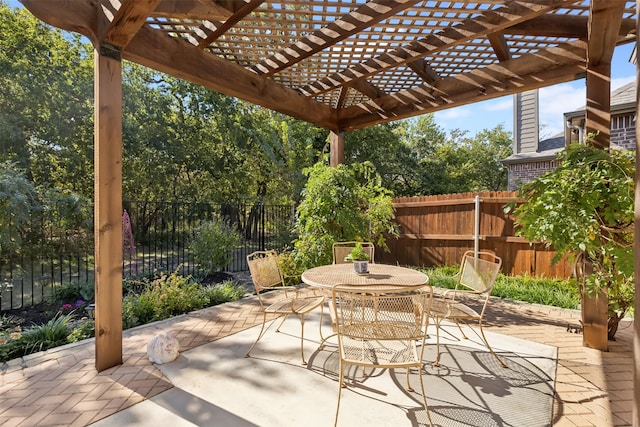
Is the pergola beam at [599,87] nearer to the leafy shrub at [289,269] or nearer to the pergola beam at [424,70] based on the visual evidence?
the pergola beam at [424,70]

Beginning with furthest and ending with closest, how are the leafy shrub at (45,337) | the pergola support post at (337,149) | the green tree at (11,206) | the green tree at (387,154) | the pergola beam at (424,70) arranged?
the green tree at (387,154) < the pergola support post at (337,149) < the green tree at (11,206) < the pergola beam at (424,70) < the leafy shrub at (45,337)

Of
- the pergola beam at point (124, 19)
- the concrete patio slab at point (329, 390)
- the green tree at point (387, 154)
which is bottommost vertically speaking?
the concrete patio slab at point (329, 390)

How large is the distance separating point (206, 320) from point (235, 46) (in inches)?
109

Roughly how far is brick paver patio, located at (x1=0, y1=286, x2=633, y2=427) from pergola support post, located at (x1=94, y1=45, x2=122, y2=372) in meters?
0.24

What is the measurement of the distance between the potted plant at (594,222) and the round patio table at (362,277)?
117 cm

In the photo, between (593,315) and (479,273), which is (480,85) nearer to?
(479,273)

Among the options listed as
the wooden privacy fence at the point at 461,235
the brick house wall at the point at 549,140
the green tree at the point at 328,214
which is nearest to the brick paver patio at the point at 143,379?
the green tree at the point at 328,214

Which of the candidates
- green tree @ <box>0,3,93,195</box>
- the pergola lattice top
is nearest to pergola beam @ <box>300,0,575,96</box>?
the pergola lattice top

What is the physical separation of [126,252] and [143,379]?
383 cm

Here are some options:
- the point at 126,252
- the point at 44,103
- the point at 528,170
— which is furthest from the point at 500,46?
the point at 44,103

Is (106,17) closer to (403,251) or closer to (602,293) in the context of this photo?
(602,293)

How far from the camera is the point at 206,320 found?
11.3ft

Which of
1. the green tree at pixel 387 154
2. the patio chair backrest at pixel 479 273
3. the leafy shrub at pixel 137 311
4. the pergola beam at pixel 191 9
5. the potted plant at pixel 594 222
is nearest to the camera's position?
the pergola beam at pixel 191 9

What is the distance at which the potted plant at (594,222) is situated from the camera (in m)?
2.47
